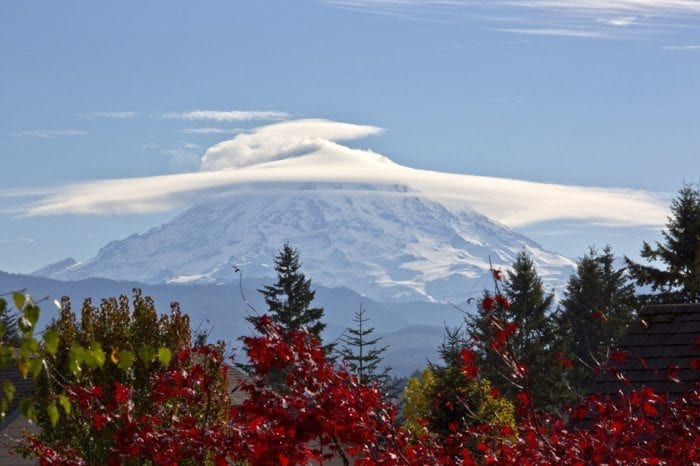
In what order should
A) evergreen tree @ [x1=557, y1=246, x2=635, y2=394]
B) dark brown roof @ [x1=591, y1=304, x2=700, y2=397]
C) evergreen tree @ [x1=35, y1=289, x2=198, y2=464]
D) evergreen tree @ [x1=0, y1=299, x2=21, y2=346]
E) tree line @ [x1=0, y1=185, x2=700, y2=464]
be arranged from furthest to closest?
evergreen tree @ [x1=557, y1=246, x2=635, y2=394] < evergreen tree @ [x1=35, y1=289, x2=198, y2=464] < dark brown roof @ [x1=591, y1=304, x2=700, y2=397] < tree line @ [x1=0, y1=185, x2=700, y2=464] < evergreen tree @ [x1=0, y1=299, x2=21, y2=346]

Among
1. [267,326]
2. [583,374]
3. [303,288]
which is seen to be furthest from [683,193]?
[267,326]

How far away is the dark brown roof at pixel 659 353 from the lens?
15875 millimetres

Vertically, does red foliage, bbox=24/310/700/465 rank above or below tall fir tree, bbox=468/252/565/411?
above

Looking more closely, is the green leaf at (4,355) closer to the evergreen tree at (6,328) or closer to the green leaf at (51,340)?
the evergreen tree at (6,328)

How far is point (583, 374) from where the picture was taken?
68062mm

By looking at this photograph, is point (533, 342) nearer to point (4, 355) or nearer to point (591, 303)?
point (591, 303)

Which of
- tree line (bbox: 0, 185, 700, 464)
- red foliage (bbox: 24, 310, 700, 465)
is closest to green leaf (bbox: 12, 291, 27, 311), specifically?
tree line (bbox: 0, 185, 700, 464)

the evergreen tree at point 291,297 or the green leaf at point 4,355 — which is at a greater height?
the green leaf at point 4,355

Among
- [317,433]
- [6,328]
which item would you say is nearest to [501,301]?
[317,433]

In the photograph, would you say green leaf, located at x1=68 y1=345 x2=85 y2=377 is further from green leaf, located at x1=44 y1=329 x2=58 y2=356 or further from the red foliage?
the red foliage

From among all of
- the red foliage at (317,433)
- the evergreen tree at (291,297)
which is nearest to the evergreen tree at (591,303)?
the evergreen tree at (291,297)

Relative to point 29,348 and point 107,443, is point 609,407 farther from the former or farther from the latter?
point 107,443

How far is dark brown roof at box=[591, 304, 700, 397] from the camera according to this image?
15.9 metres

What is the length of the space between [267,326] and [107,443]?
37.1 ft
